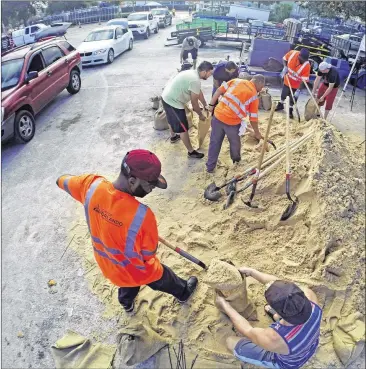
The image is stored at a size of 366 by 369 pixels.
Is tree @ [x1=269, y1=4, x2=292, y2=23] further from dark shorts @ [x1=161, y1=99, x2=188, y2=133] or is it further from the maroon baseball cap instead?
the maroon baseball cap

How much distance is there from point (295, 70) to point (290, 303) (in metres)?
5.84

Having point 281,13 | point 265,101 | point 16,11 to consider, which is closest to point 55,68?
point 265,101

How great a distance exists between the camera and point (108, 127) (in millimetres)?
7176

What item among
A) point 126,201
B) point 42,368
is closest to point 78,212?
point 42,368

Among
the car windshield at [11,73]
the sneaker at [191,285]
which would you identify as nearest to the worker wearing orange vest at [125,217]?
the sneaker at [191,285]

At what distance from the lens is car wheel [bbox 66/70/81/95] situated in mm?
8797

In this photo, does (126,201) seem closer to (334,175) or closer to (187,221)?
(187,221)

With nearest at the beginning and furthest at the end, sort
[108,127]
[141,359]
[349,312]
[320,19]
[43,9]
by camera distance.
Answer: [141,359] → [349,312] → [108,127] → [320,19] → [43,9]

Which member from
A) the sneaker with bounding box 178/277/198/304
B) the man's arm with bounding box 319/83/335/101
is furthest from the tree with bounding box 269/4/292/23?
the sneaker with bounding box 178/277/198/304

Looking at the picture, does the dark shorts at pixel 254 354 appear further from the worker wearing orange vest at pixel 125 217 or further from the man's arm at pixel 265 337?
the worker wearing orange vest at pixel 125 217

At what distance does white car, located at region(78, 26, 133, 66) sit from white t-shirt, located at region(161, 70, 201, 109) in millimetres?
7333

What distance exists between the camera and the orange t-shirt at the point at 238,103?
4.48 meters

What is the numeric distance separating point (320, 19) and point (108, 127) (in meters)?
16.2

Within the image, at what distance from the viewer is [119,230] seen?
245 cm
